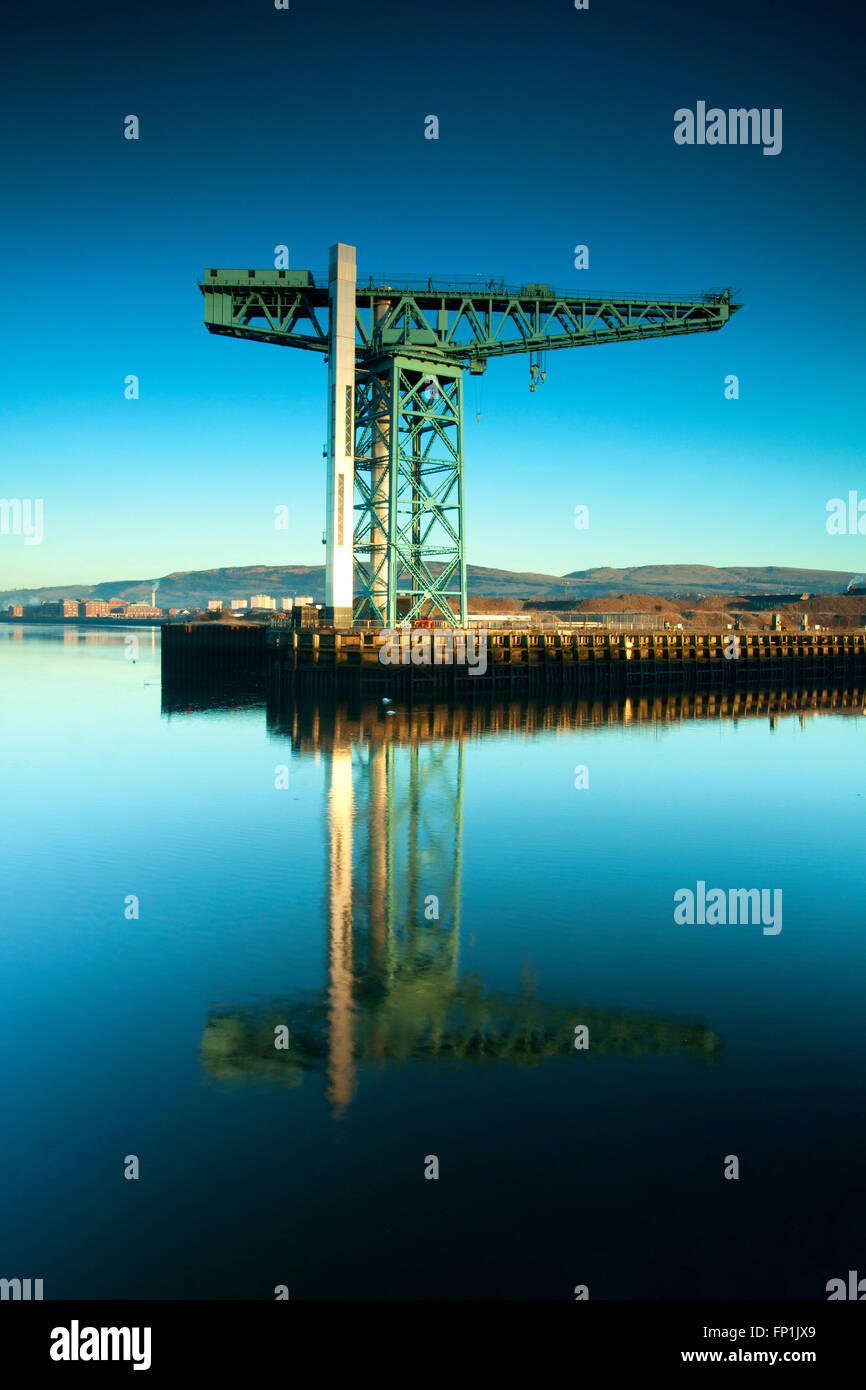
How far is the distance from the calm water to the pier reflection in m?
0.05

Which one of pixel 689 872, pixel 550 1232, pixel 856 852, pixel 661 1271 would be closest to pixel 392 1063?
pixel 550 1232

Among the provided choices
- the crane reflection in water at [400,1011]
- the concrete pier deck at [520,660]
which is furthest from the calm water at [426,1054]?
the concrete pier deck at [520,660]

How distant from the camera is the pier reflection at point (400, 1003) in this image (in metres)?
9.80

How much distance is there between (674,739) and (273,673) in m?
20.8

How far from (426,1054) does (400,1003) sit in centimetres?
140

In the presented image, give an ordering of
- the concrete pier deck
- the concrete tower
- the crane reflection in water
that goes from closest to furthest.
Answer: the crane reflection in water < the concrete tower < the concrete pier deck

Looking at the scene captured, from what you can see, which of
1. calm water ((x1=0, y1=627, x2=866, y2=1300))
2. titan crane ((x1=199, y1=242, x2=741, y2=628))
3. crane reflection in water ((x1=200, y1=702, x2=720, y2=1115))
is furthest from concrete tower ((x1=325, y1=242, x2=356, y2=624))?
crane reflection in water ((x1=200, y1=702, x2=720, y2=1115))

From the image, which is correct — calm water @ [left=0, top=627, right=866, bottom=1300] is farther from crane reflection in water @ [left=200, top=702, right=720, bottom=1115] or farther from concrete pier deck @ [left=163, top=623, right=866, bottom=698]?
concrete pier deck @ [left=163, top=623, right=866, bottom=698]

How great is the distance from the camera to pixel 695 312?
45438 mm

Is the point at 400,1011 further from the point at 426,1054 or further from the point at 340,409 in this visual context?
the point at 340,409

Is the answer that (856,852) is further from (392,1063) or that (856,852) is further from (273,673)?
(273,673)

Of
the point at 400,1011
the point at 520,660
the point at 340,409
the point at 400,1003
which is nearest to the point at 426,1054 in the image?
the point at 400,1011

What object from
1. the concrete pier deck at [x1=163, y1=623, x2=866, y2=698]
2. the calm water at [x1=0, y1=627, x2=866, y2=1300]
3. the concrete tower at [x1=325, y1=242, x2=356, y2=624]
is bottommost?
the calm water at [x1=0, y1=627, x2=866, y2=1300]

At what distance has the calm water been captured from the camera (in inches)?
280
